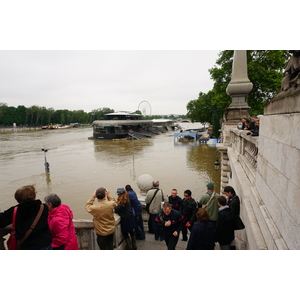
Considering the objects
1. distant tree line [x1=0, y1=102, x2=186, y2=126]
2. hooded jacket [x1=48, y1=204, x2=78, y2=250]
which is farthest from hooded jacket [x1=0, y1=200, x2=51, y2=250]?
distant tree line [x1=0, y1=102, x2=186, y2=126]

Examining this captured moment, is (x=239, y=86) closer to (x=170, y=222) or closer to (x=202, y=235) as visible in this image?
(x=170, y=222)

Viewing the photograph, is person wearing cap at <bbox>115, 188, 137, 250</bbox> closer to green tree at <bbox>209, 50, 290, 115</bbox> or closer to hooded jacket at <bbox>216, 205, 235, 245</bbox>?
hooded jacket at <bbox>216, 205, 235, 245</bbox>

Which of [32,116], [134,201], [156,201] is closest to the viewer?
[134,201]

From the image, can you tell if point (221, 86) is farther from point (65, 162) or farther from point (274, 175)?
point (274, 175)

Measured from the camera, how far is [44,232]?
2.69 meters

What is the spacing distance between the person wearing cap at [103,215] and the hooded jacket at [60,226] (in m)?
0.56

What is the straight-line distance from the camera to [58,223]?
9.87 feet

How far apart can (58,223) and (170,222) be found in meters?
1.79

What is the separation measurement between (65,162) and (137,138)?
28835mm

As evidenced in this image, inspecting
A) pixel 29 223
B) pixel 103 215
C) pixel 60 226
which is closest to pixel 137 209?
pixel 103 215

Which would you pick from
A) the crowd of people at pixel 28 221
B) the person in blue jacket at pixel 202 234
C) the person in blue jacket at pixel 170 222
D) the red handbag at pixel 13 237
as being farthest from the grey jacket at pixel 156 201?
the red handbag at pixel 13 237

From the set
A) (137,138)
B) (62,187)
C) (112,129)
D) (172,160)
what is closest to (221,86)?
(172,160)

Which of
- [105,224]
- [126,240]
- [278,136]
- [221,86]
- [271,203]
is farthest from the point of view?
[221,86]

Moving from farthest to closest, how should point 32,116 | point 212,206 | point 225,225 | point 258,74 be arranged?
point 32,116
point 258,74
point 212,206
point 225,225
